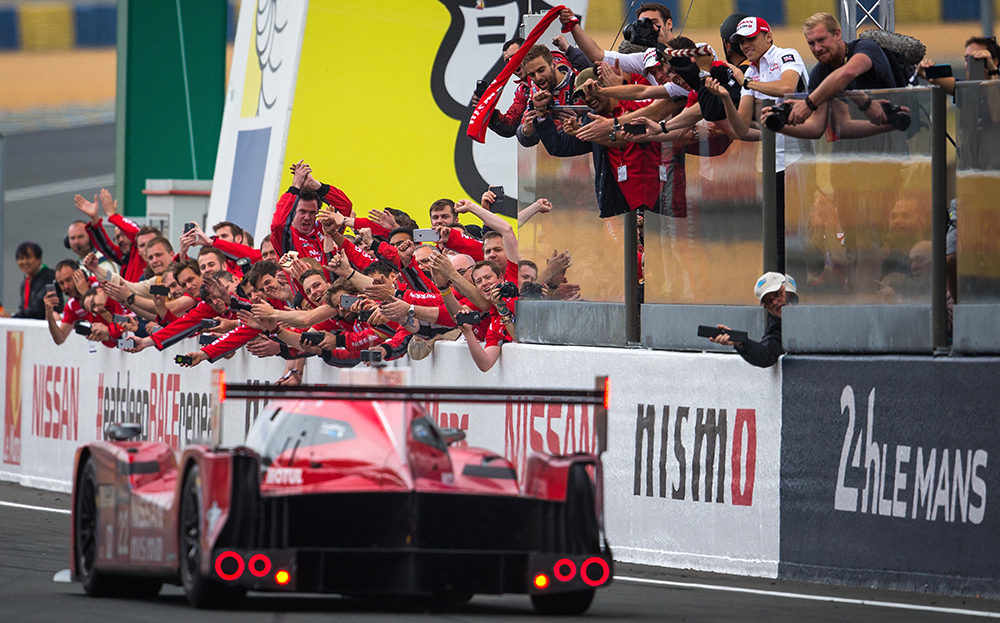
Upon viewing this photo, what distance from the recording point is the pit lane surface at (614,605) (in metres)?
9.30

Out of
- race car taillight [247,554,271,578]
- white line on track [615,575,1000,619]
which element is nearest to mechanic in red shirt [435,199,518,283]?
white line on track [615,575,1000,619]

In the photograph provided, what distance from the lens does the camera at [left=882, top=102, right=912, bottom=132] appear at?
11680 millimetres

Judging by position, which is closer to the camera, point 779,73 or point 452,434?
point 452,434

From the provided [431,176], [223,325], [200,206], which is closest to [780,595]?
[223,325]

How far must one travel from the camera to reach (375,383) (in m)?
9.34

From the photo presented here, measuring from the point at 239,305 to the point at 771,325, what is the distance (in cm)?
607

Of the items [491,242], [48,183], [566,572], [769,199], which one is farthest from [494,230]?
[48,183]

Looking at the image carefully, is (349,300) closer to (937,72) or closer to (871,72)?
(871,72)

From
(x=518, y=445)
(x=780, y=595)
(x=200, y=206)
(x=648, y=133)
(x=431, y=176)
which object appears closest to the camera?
(x=518, y=445)

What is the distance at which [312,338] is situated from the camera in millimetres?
15547

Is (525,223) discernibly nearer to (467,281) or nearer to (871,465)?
(467,281)

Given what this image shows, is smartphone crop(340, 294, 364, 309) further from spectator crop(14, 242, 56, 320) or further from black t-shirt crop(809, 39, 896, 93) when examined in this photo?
spectator crop(14, 242, 56, 320)

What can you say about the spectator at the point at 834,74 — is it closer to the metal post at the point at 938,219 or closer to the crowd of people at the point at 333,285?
the metal post at the point at 938,219

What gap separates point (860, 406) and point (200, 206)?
16109mm
